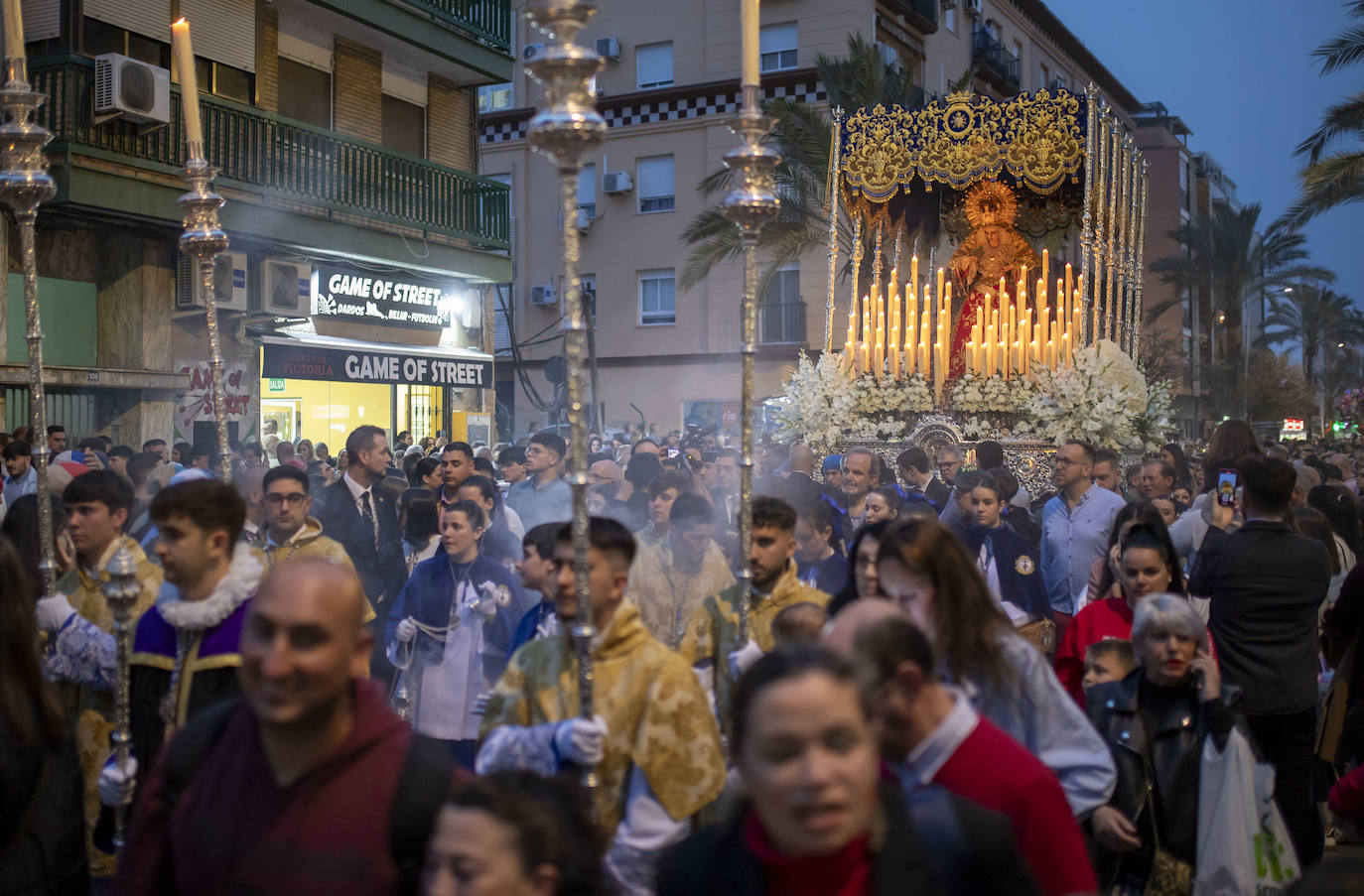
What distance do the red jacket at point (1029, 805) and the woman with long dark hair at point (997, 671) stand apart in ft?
1.52

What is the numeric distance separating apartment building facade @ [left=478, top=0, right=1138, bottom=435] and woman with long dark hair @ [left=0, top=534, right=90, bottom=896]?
2302 centimetres

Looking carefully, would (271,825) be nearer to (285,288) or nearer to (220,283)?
(220,283)

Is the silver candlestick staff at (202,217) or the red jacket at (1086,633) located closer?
the red jacket at (1086,633)

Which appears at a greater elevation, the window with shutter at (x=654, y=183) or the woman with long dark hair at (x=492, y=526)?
the window with shutter at (x=654, y=183)

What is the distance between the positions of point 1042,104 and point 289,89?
983 cm

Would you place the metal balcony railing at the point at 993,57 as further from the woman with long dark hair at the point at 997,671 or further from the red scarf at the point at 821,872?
the red scarf at the point at 821,872

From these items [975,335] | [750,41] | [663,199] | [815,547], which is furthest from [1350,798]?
[663,199]

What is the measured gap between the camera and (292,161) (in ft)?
51.4

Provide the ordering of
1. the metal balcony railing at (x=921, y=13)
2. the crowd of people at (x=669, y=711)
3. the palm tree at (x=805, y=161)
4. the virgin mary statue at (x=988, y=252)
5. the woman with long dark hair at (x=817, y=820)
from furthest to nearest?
the metal balcony railing at (x=921, y=13) → the palm tree at (x=805, y=161) → the virgin mary statue at (x=988, y=252) → the crowd of people at (x=669, y=711) → the woman with long dark hair at (x=817, y=820)

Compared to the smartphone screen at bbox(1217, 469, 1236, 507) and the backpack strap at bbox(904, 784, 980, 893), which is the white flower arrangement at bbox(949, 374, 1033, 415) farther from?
the backpack strap at bbox(904, 784, 980, 893)

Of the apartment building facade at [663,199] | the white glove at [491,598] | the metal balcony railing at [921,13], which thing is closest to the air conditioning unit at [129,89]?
the white glove at [491,598]

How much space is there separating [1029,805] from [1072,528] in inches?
204

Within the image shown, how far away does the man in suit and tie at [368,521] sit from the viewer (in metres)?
7.63

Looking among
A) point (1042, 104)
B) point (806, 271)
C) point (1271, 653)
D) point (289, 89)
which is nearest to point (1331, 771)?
point (1271, 653)
